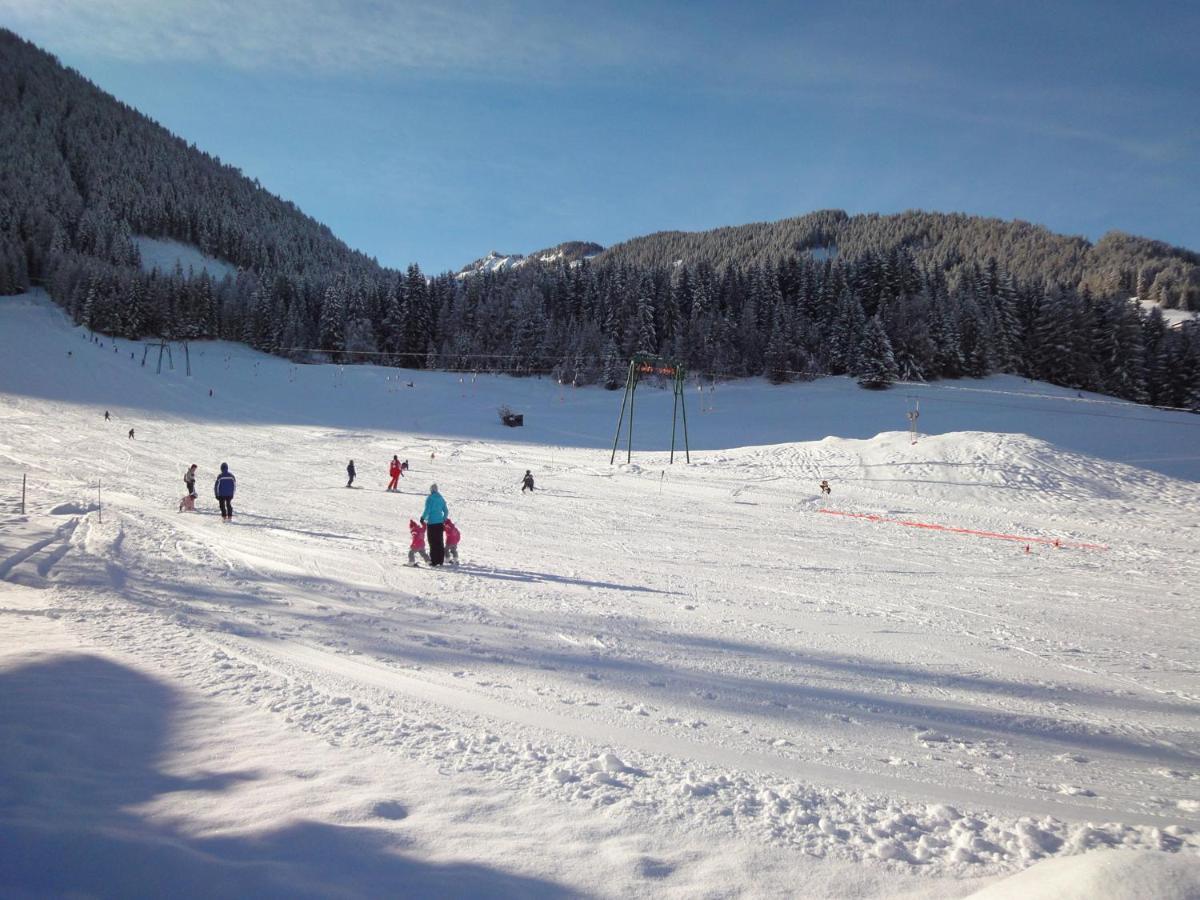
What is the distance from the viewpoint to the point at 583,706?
16.1ft

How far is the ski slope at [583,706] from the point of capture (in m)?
2.95

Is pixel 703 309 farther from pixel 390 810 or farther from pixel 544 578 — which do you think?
pixel 390 810

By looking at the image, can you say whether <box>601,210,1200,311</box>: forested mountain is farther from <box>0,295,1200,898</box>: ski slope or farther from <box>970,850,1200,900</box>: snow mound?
<box>970,850,1200,900</box>: snow mound

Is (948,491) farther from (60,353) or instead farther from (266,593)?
(60,353)

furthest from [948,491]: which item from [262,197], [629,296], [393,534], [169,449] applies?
[262,197]

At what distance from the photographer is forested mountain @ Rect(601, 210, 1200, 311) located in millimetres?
96938

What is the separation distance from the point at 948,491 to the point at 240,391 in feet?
196

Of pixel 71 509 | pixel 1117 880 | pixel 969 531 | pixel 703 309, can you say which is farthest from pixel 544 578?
pixel 703 309

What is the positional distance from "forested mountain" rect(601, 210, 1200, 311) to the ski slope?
278ft

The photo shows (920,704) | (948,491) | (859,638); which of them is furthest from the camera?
(948,491)

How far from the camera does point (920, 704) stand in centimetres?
533

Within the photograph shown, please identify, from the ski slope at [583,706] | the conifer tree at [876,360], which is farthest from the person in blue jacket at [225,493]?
the conifer tree at [876,360]

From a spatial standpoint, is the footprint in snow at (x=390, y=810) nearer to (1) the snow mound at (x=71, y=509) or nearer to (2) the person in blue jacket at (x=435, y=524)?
(2) the person in blue jacket at (x=435, y=524)

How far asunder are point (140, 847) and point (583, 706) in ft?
9.69
